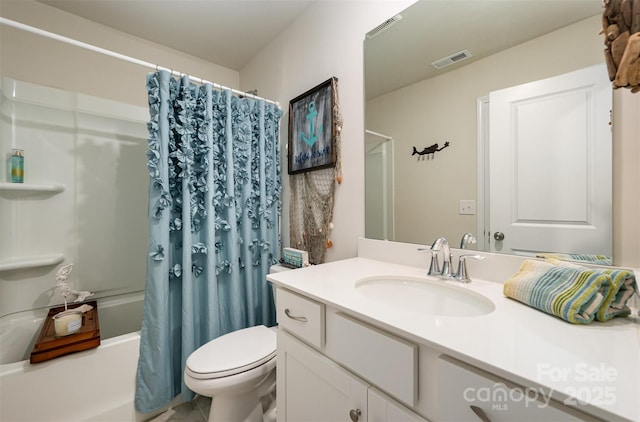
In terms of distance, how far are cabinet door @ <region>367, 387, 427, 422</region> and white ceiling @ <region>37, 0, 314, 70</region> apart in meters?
2.06

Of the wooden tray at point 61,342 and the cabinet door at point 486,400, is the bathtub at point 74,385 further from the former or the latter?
the cabinet door at point 486,400

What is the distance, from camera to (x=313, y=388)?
0.81 metres

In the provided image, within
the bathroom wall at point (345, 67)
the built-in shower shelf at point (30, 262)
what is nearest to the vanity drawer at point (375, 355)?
the bathroom wall at point (345, 67)

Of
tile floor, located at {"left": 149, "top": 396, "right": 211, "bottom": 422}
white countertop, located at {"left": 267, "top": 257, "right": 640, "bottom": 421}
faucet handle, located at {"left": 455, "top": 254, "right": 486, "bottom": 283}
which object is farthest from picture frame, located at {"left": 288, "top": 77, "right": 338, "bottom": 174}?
tile floor, located at {"left": 149, "top": 396, "right": 211, "bottom": 422}

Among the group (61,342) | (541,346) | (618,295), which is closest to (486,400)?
(541,346)

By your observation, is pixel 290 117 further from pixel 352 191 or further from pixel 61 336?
pixel 61 336

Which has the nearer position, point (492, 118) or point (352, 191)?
point (492, 118)

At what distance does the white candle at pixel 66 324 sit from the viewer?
1213 millimetres

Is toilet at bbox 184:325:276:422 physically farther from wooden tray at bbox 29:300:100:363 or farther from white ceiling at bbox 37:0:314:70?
white ceiling at bbox 37:0:314:70

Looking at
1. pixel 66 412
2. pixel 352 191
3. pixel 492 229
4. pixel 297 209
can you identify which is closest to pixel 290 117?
pixel 297 209

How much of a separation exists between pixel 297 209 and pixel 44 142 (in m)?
1.67

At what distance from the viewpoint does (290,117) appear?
1.77 meters

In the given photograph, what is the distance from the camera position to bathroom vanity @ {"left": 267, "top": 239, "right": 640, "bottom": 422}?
15.9 inches

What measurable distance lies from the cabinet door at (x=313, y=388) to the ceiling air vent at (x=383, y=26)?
1.43 metres
